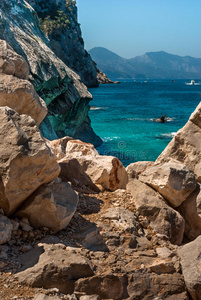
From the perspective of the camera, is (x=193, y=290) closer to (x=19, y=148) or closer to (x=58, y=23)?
(x=19, y=148)

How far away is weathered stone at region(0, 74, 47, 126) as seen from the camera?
6289 millimetres

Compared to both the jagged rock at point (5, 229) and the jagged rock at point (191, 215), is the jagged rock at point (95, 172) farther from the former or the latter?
the jagged rock at point (5, 229)

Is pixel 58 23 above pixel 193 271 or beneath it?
above

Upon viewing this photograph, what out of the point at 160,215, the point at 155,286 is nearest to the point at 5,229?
the point at 155,286

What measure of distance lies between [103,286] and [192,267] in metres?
1.39

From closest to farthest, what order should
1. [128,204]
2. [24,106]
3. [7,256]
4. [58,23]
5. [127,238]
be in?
[7,256]
[127,238]
[24,106]
[128,204]
[58,23]

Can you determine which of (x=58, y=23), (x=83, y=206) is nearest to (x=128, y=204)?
(x=83, y=206)

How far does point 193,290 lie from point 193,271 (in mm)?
265

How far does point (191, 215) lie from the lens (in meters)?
7.43

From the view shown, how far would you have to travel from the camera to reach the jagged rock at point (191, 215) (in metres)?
7.38

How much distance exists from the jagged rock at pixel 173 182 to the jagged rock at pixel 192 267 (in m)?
1.79

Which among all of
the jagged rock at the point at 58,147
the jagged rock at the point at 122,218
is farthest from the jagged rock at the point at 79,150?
the jagged rock at the point at 122,218

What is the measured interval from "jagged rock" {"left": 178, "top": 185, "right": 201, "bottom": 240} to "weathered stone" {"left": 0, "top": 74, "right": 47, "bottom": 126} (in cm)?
376

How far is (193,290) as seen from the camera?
503 centimetres
